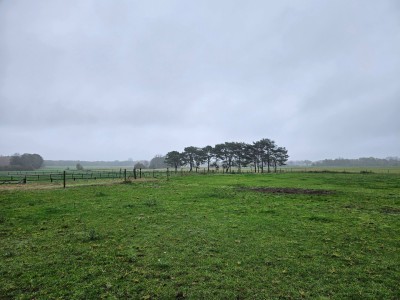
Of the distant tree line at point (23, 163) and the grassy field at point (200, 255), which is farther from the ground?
the distant tree line at point (23, 163)

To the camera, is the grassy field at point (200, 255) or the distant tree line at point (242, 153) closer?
the grassy field at point (200, 255)

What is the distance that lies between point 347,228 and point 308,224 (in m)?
1.63

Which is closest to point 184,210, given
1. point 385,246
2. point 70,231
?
point 70,231

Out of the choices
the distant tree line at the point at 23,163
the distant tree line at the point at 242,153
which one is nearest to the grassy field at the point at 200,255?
the distant tree line at the point at 242,153

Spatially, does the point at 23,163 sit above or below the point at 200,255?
above

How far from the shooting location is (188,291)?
5551mm

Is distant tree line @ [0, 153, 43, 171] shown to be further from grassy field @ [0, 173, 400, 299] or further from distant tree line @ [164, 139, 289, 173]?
grassy field @ [0, 173, 400, 299]

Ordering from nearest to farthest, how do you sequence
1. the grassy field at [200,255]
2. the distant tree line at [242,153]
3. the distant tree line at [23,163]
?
1. the grassy field at [200,255]
2. the distant tree line at [242,153]
3. the distant tree line at [23,163]

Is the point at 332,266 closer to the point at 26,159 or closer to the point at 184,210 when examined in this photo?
the point at 184,210

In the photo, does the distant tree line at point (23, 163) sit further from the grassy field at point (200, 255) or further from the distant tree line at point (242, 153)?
the grassy field at point (200, 255)

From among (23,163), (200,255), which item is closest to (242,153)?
(200,255)

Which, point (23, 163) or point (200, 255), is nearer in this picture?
point (200, 255)

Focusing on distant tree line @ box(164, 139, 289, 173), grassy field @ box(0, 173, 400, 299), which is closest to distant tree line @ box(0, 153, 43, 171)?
distant tree line @ box(164, 139, 289, 173)

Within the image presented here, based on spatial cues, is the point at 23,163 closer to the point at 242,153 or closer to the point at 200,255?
the point at 242,153
